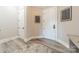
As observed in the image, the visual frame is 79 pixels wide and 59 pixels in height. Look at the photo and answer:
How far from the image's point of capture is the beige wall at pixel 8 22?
5.90ft

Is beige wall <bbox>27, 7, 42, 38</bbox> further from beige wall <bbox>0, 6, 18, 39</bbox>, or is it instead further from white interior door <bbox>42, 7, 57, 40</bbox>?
beige wall <bbox>0, 6, 18, 39</bbox>

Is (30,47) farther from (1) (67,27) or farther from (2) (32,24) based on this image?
(1) (67,27)

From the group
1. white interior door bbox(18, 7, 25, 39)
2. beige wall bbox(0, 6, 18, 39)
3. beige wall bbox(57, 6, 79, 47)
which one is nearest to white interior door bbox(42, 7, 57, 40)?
beige wall bbox(57, 6, 79, 47)

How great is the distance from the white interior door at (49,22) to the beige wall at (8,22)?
17.1 inches

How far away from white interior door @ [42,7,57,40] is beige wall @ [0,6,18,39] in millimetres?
435

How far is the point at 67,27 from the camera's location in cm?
176

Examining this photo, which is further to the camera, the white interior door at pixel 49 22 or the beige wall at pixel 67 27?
the white interior door at pixel 49 22

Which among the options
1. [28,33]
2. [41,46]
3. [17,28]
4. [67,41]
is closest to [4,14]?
[17,28]

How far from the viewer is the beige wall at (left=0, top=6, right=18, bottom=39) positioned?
1.80 metres

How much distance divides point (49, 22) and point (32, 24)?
26cm

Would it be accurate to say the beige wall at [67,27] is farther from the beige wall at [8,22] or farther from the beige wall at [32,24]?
the beige wall at [8,22]

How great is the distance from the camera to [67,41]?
178 centimetres

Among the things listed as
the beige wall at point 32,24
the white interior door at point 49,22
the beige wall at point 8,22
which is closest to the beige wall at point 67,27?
the white interior door at point 49,22
